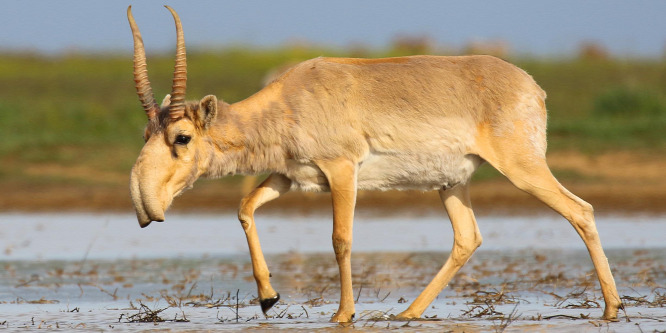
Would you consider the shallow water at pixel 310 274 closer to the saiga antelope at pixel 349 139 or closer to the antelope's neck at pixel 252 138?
the saiga antelope at pixel 349 139

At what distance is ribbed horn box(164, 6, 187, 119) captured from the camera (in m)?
7.05

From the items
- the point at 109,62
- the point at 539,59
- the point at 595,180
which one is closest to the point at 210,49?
the point at 109,62

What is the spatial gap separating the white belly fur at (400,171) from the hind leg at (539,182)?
21cm

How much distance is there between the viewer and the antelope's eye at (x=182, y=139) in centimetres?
713

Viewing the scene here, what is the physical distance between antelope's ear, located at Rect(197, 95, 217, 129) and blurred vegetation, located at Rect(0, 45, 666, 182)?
1208 cm

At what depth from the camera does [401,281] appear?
9.28 meters

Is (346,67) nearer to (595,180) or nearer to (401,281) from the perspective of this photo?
(401,281)

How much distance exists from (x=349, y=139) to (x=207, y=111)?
93 centimetres

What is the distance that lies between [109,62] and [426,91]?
2812cm

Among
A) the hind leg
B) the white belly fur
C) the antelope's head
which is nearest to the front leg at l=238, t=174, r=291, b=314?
the white belly fur

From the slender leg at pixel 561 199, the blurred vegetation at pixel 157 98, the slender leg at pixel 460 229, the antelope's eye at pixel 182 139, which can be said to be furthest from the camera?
the blurred vegetation at pixel 157 98

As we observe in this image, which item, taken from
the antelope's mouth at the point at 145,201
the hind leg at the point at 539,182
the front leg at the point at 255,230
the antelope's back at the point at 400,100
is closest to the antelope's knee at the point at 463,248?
the hind leg at the point at 539,182

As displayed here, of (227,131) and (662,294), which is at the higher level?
(227,131)

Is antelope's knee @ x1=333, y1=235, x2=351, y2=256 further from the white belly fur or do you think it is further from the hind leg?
the hind leg
